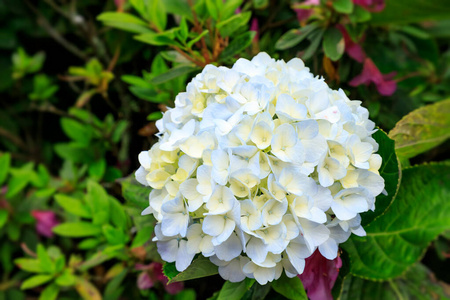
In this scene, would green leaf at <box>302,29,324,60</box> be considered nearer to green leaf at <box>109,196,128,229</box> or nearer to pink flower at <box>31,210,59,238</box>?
green leaf at <box>109,196,128,229</box>

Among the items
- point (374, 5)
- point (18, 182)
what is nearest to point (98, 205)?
point (18, 182)

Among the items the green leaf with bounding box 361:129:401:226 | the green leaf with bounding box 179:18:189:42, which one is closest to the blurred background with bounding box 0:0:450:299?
the green leaf with bounding box 179:18:189:42

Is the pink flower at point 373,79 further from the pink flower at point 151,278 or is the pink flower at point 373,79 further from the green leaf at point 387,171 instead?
the pink flower at point 151,278

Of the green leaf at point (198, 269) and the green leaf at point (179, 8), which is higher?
the green leaf at point (179, 8)

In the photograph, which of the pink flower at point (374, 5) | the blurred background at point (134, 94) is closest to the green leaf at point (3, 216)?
the blurred background at point (134, 94)

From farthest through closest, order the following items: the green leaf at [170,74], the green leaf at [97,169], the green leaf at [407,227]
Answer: the green leaf at [97,169]
the green leaf at [170,74]
the green leaf at [407,227]

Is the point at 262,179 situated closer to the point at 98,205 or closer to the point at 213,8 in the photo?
the point at 213,8
